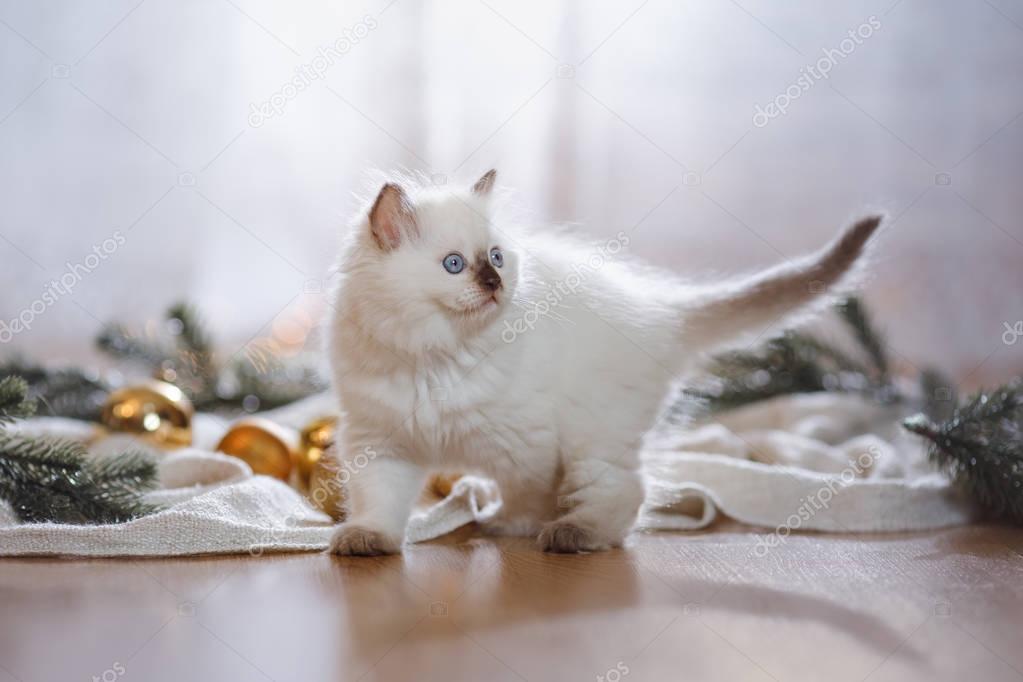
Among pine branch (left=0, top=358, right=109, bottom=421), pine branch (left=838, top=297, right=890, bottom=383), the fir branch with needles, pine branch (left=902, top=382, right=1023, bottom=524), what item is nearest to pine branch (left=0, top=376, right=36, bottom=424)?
the fir branch with needles

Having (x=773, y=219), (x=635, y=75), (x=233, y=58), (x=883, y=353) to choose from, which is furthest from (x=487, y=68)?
(x=883, y=353)

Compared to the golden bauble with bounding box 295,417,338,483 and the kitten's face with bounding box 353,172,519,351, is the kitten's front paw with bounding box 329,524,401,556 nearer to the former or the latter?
the kitten's face with bounding box 353,172,519,351

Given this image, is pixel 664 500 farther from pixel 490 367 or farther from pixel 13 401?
pixel 13 401

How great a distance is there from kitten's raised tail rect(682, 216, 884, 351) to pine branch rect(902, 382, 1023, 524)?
11.0 inches

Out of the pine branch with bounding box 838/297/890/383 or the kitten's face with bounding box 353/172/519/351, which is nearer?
the kitten's face with bounding box 353/172/519/351

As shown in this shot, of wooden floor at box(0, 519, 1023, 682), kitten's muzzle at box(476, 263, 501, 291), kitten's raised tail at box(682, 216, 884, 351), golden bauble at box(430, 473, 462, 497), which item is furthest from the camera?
golden bauble at box(430, 473, 462, 497)

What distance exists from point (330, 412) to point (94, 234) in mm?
1721

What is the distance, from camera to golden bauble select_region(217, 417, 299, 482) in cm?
184

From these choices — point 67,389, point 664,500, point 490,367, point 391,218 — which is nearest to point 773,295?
point 664,500

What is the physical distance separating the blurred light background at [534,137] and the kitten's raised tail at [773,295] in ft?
6.39

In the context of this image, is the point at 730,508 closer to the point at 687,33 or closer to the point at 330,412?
the point at 330,412

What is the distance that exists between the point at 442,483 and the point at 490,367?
1.65 ft

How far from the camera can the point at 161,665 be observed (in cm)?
86

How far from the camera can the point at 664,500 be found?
1575mm
